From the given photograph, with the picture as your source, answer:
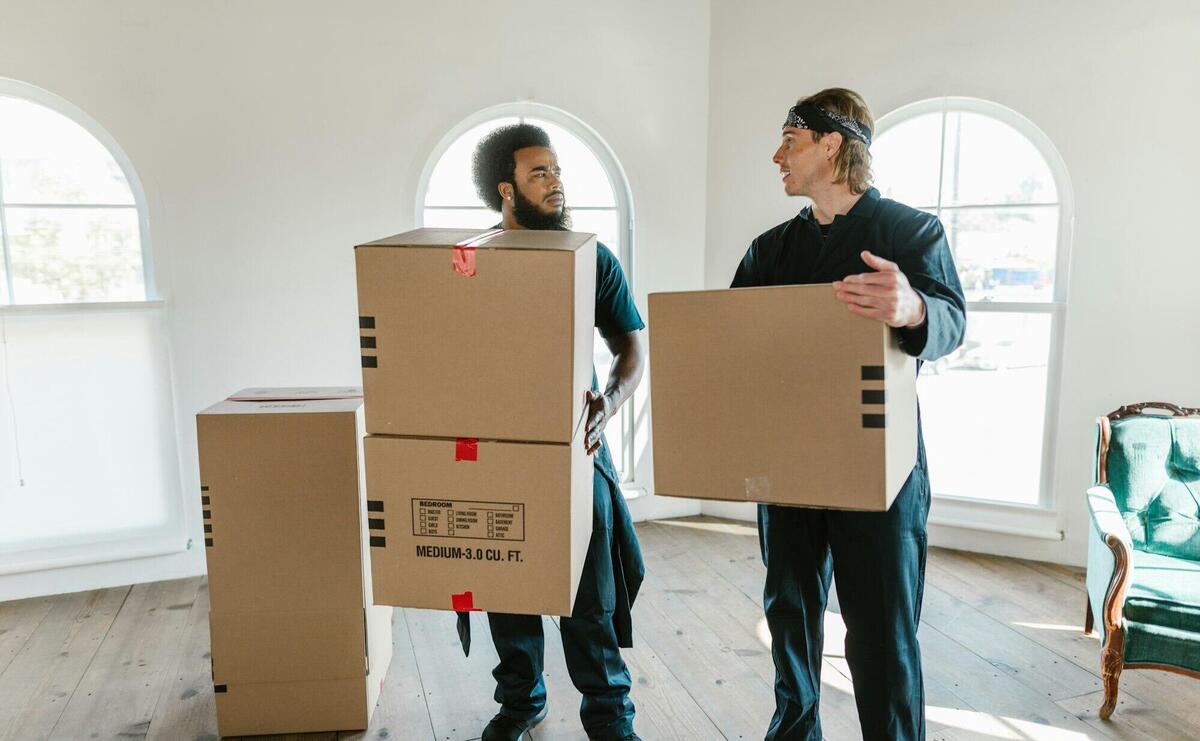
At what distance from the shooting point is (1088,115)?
9.48ft

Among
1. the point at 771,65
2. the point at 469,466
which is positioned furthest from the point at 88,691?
the point at 771,65

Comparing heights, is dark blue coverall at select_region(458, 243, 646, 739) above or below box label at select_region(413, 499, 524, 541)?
below

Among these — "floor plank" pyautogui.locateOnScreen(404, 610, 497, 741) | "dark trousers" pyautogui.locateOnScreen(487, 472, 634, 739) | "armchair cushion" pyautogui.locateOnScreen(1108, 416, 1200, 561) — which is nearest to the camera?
"dark trousers" pyautogui.locateOnScreen(487, 472, 634, 739)

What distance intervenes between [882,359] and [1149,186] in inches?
91.9

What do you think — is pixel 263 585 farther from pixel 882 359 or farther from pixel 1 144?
pixel 1 144

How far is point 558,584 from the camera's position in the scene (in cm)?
134

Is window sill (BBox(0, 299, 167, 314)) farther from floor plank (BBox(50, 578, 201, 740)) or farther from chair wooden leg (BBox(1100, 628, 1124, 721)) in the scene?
Answer: chair wooden leg (BBox(1100, 628, 1124, 721))

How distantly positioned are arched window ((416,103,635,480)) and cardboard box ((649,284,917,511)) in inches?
80.0

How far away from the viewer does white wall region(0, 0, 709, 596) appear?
9.28ft

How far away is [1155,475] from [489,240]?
218 centimetres

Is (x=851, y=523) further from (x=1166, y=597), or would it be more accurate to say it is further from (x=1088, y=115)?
(x=1088, y=115)

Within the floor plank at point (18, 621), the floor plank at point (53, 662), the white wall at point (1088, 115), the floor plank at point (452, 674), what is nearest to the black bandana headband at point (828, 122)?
the floor plank at point (452, 674)

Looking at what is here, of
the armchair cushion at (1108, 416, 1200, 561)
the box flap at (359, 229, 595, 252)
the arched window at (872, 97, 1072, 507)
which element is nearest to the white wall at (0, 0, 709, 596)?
the arched window at (872, 97, 1072, 507)

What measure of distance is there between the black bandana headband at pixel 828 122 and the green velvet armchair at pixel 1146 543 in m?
1.33
